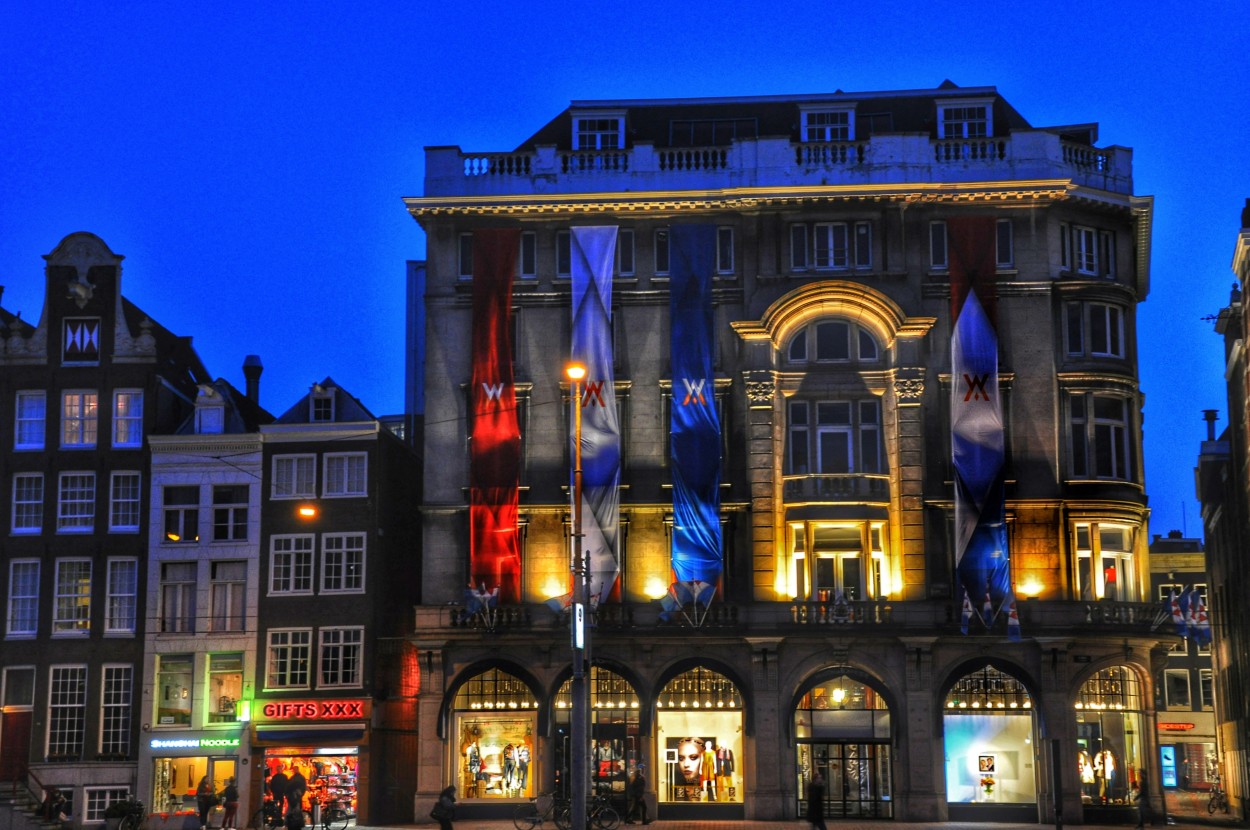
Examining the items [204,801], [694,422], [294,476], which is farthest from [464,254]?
[204,801]

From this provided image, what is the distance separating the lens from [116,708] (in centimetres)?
5947

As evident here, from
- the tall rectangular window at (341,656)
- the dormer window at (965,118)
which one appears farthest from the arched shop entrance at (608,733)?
the dormer window at (965,118)

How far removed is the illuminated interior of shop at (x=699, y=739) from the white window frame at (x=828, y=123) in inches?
798

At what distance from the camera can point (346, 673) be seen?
193 feet

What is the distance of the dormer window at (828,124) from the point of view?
62.0 m

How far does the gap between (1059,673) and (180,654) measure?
30555 mm

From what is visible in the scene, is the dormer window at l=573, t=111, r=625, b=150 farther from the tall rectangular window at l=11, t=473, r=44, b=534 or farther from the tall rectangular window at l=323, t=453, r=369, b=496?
the tall rectangular window at l=11, t=473, r=44, b=534

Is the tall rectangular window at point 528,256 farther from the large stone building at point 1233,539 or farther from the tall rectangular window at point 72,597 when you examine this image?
the large stone building at point 1233,539

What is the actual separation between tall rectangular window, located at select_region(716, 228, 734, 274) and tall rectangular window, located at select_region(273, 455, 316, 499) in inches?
640

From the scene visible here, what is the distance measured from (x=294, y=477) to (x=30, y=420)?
10.4 m

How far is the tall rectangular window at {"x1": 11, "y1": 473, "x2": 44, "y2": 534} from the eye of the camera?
61.2 meters

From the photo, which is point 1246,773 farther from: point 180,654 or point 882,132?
point 180,654

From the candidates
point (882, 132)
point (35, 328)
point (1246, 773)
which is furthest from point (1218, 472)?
point (35, 328)

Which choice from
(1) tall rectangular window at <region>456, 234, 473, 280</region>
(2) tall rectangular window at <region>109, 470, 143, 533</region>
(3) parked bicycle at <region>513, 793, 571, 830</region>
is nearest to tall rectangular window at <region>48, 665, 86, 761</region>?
(2) tall rectangular window at <region>109, 470, 143, 533</region>
